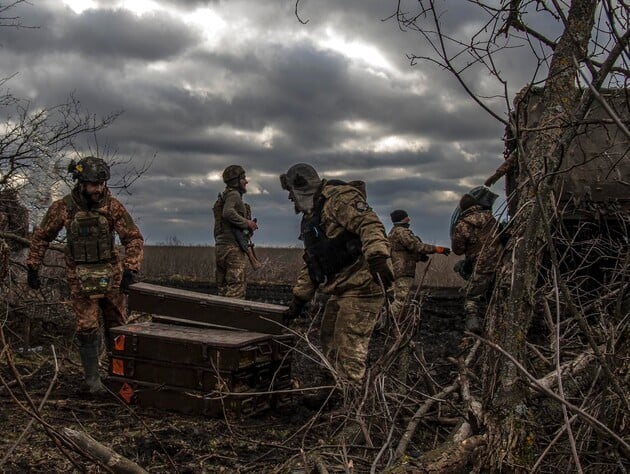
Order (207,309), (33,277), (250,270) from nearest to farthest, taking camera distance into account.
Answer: (207,309)
(33,277)
(250,270)

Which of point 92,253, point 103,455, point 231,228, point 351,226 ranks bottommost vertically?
point 103,455

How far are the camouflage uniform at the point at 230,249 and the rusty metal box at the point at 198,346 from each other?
14.2ft

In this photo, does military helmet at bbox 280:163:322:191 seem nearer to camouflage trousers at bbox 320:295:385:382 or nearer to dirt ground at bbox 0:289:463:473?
camouflage trousers at bbox 320:295:385:382

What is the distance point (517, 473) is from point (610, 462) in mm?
402

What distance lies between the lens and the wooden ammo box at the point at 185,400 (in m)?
5.01

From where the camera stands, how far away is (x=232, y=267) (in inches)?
396

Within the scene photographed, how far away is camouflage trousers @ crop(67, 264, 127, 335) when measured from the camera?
5.93 metres

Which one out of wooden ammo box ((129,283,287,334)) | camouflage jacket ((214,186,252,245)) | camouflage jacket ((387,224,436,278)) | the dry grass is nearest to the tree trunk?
wooden ammo box ((129,283,287,334))

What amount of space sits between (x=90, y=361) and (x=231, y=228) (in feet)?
14.4

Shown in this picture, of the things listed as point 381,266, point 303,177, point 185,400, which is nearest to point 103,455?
point 185,400

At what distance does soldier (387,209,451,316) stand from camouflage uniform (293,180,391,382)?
4.47m

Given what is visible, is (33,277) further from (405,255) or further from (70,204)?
(405,255)

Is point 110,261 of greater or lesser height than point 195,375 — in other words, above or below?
above

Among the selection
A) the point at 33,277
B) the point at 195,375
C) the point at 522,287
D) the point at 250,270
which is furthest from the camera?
the point at 250,270
